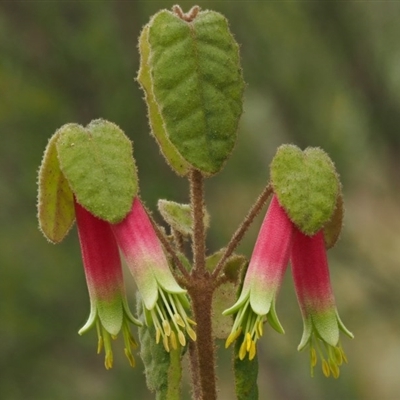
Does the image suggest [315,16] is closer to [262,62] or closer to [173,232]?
[262,62]

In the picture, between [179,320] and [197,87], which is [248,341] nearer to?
[179,320]

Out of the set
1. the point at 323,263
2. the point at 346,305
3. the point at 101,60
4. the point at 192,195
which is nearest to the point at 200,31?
the point at 192,195

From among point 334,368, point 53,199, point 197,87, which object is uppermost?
point 197,87

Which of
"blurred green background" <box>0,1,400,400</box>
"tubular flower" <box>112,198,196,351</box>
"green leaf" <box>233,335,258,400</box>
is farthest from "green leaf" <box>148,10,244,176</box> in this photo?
"blurred green background" <box>0,1,400,400</box>

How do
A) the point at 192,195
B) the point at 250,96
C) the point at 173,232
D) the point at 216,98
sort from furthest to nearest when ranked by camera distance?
the point at 250,96 < the point at 173,232 < the point at 192,195 < the point at 216,98

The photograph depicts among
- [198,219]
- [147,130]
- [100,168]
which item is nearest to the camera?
[100,168]

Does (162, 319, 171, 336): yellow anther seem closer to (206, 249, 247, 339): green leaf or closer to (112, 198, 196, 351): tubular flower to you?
(112, 198, 196, 351): tubular flower

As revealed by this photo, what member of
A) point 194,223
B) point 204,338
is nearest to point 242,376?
point 204,338
